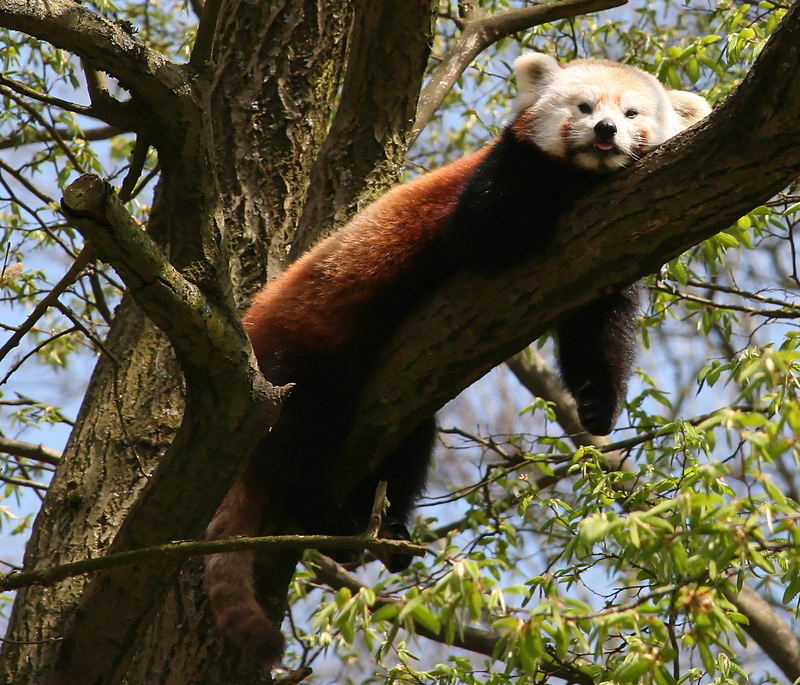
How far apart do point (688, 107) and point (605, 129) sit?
88cm

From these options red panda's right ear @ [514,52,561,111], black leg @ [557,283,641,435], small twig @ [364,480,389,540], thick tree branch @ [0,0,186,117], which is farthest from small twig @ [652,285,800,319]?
thick tree branch @ [0,0,186,117]

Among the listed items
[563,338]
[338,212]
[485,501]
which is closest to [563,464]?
[485,501]

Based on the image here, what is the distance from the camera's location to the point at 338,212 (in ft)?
15.0

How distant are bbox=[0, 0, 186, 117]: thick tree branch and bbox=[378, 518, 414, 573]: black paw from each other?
2.10 m

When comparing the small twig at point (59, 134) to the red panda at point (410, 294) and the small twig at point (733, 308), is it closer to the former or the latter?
the red panda at point (410, 294)

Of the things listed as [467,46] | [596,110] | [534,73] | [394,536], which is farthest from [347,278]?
[467,46]

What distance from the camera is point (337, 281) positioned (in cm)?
407

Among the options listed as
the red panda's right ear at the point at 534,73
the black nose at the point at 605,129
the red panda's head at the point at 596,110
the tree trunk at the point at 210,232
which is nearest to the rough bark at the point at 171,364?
the tree trunk at the point at 210,232

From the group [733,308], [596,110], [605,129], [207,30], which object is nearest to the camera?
[605,129]

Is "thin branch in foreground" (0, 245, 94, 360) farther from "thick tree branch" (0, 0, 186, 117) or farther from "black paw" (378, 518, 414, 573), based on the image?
"black paw" (378, 518, 414, 573)

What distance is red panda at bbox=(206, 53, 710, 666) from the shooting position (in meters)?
3.58

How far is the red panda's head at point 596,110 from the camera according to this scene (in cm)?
370

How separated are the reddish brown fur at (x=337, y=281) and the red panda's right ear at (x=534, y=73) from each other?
0.43 m

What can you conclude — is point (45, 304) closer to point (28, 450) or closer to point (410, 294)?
point (410, 294)
